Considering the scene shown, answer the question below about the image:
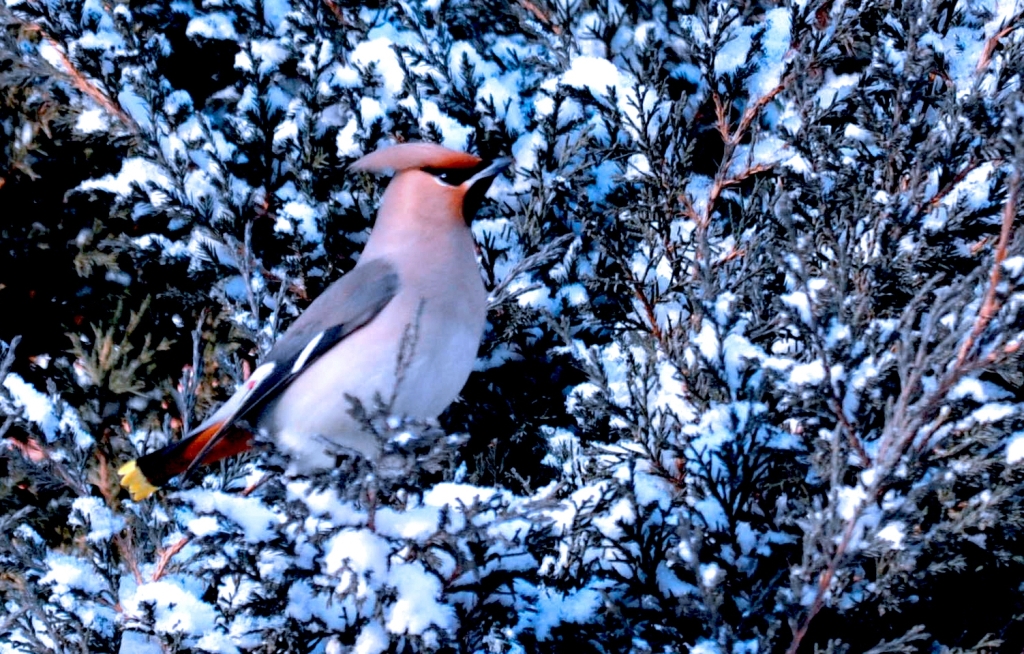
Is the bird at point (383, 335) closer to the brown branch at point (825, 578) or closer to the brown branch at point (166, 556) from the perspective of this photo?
the brown branch at point (166, 556)

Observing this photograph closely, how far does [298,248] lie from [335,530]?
56.9 inches

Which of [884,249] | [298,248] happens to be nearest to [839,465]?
[884,249]

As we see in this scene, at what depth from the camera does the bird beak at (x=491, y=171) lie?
9.68ft

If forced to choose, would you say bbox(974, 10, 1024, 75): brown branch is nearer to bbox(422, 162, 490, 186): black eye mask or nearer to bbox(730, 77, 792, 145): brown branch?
bbox(730, 77, 792, 145): brown branch

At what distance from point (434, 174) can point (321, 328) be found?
547 mm

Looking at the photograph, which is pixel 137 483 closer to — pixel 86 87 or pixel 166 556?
pixel 166 556

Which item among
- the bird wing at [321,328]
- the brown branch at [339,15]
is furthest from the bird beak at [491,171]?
the brown branch at [339,15]

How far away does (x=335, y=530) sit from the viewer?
2.06 metres

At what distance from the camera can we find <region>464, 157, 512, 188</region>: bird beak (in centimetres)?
295

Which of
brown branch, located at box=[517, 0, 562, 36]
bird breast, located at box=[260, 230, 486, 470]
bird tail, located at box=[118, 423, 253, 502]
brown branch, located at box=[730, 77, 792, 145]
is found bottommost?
bird tail, located at box=[118, 423, 253, 502]

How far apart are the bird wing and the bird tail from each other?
44 mm

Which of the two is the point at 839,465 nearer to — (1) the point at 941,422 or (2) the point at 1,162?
(1) the point at 941,422

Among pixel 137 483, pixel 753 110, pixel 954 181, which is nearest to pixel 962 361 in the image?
pixel 954 181

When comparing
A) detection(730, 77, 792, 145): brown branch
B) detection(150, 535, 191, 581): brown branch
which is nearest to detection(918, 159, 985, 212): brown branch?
detection(730, 77, 792, 145): brown branch
